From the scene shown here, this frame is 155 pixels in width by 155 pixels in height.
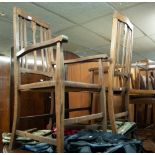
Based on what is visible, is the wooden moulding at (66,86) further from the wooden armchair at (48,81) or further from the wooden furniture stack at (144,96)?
the wooden furniture stack at (144,96)

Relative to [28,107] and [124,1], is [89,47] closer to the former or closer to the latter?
[124,1]

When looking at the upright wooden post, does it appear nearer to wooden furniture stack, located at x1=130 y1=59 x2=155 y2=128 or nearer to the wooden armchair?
the wooden armchair

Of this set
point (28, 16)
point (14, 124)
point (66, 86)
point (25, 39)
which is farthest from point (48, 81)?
point (28, 16)

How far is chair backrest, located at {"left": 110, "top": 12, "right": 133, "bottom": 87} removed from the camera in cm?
173

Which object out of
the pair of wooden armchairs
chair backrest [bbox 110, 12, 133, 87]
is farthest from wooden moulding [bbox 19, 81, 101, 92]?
chair backrest [bbox 110, 12, 133, 87]

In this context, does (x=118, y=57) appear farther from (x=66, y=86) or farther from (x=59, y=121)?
(x=59, y=121)

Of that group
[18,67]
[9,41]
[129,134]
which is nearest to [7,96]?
[18,67]

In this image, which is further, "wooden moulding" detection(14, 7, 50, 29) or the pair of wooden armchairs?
"wooden moulding" detection(14, 7, 50, 29)

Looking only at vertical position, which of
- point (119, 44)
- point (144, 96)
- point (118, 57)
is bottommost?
point (144, 96)

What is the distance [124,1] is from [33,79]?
5.76ft

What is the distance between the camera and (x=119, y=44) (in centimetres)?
183

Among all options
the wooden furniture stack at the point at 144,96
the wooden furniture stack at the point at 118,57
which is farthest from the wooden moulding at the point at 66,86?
the wooden furniture stack at the point at 144,96

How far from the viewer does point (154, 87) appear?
271 cm

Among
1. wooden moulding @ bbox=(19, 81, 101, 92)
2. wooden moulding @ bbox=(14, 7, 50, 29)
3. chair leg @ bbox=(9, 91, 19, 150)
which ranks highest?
wooden moulding @ bbox=(14, 7, 50, 29)
